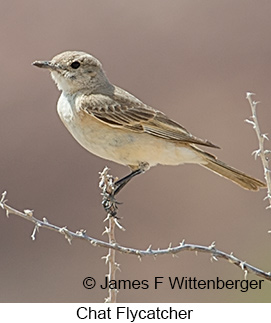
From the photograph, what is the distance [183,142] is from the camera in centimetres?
599

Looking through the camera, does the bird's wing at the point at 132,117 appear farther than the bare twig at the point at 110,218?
Yes

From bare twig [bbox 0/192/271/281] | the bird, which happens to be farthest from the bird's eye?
bare twig [bbox 0/192/271/281]

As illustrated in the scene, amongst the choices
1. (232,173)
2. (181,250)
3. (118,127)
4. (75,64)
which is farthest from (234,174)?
(181,250)

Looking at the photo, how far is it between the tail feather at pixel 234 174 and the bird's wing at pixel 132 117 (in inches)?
13.3

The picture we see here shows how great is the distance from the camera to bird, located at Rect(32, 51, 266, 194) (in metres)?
5.78

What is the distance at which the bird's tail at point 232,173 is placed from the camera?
6100mm

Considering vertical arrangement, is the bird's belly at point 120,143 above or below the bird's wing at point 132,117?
below

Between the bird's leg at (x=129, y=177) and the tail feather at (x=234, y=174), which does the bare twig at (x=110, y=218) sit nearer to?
the bird's leg at (x=129, y=177)

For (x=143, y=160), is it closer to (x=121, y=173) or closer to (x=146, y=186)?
(x=121, y=173)

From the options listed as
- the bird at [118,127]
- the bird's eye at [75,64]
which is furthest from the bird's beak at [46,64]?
the bird's eye at [75,64]

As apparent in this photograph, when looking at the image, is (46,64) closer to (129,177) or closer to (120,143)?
(120,143)

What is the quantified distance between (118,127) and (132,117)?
0.21 meters

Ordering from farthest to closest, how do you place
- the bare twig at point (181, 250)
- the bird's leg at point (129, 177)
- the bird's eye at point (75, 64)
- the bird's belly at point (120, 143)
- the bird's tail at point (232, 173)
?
1. the bird's eye at point (75, 64)
2. the bird's tail at point (232, 173)
3. the bird's leg at point (129, 177)
4. the bird's belly at point (120, 143)
5. the bare twig at point (181, 250)

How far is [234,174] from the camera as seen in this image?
6.24 metres
